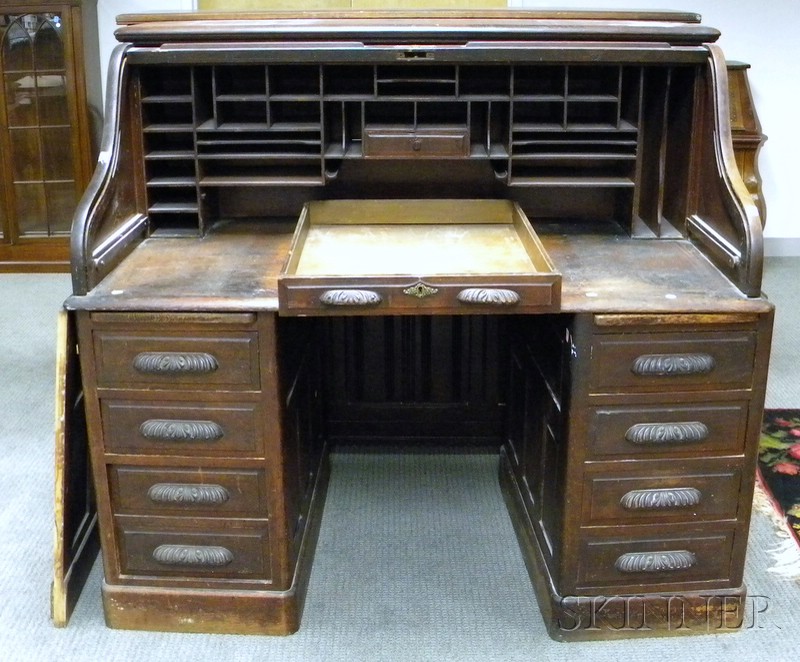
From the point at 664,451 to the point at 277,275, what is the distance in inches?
35.0

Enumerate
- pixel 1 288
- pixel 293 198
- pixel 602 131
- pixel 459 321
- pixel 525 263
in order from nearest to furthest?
pixel 525 263, pixel 602 131, pixel 293 198, pixel 459 321, pixel 1 288

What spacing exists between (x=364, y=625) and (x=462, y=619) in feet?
0.74

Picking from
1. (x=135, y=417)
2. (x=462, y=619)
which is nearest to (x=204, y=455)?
(x=135, y=417)

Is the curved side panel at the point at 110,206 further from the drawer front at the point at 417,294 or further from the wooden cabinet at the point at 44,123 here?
the wooden cabinet at the point at 44,123

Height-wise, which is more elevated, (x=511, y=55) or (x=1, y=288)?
(x=511, y=55)

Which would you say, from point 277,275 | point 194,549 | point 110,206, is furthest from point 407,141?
point 194,549

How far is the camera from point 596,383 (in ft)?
5.72

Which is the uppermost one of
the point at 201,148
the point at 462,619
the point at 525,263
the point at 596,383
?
the point at 201,148

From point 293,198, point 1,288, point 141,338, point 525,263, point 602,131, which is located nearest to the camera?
point 141,338

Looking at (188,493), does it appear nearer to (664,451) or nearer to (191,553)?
(191,553)

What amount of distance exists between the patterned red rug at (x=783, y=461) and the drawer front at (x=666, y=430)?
2.23 feet

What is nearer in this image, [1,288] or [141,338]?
[141,338]

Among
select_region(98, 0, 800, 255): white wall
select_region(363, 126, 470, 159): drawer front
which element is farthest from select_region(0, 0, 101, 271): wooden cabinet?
select_region(363, 126, 470, 159): drawer front

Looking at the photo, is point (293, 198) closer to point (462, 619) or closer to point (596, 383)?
point (596, 383)
